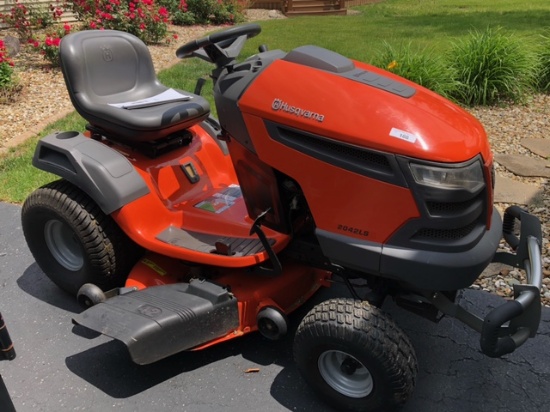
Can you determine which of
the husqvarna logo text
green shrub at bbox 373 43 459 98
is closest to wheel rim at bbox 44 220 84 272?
the husqvarna logo text

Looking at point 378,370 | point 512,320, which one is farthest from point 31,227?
point 512,320

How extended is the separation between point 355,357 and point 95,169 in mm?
1407

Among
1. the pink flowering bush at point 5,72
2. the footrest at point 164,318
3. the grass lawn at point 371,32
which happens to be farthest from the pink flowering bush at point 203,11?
the footrest at point 164,318

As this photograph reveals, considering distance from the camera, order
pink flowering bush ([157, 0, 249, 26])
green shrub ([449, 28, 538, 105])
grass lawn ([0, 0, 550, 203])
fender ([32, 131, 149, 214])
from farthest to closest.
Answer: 1. pink flowering bush ([157, 0, 249, 26])
2. green shrub ([449, 28, 538, 105])
3. grass lawn ([0, 0, 550, 203])
4. fender ([32, 131, 149, 214])

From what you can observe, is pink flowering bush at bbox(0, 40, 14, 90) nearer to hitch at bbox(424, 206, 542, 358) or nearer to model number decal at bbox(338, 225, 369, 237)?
model number decal at bbox(338, 225, 369, 237)

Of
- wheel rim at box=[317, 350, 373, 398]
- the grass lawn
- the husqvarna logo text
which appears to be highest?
the husqvarna logo text

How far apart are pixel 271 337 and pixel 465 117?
1.15 m

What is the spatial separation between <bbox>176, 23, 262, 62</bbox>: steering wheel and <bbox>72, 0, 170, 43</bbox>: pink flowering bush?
6124mm

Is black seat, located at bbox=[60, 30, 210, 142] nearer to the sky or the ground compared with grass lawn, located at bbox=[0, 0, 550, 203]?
nearer to the sky

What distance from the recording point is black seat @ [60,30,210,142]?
2.73 metres

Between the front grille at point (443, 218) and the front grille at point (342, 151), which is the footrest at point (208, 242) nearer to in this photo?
the front grille at point (342, 151)

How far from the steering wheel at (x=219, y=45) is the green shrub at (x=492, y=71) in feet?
12.4

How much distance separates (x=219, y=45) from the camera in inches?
96.0

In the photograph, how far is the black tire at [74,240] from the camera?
8.74 feet
